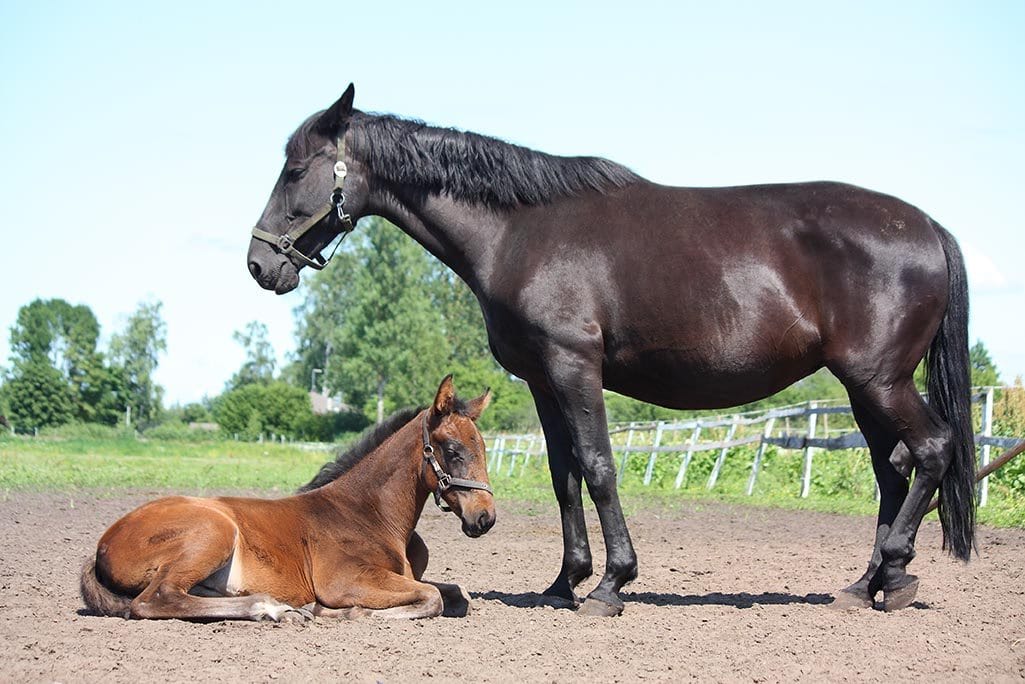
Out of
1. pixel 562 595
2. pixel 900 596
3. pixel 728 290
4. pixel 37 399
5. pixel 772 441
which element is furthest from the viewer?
pixel 37 399

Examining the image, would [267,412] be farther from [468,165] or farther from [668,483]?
[468,165]

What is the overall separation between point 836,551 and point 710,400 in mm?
4206

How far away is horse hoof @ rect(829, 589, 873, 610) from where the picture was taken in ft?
21.6

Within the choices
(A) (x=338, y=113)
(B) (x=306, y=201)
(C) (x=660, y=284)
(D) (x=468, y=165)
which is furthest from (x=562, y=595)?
(A) (x=338, y=113)

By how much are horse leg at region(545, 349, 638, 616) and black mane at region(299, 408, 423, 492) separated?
1.11 meters

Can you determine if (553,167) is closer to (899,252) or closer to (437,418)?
(437,418)

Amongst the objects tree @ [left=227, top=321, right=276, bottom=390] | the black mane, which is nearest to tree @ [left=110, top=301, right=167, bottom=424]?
tree @ [left=227, top=321, right=276, bottom=390]

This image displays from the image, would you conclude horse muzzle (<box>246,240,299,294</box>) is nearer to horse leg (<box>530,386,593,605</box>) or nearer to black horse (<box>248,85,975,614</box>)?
black horse (<box>248,85,975,614</box>)

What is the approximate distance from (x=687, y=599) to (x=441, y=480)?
6.94 ft

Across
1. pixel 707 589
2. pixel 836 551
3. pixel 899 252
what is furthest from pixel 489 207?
pixel 836 551

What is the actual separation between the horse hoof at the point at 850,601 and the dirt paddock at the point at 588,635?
0.08 m

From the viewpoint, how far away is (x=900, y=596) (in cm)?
647

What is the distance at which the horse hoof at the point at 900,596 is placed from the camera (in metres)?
6.47

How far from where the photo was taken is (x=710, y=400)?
6.54 metres
